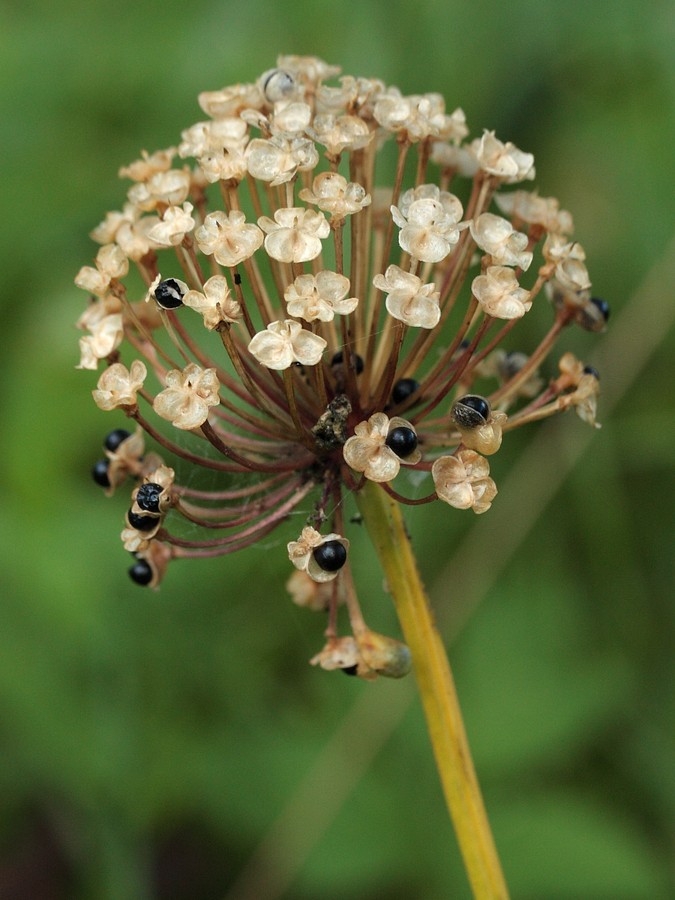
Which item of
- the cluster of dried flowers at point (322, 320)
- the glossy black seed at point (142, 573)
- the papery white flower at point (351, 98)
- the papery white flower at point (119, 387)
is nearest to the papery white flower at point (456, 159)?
the cluster of dried flowers at point (322, 320)

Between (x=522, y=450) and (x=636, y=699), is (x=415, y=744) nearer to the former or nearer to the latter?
(x=636, y=699)

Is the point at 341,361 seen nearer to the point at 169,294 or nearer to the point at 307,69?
the point at 169,294

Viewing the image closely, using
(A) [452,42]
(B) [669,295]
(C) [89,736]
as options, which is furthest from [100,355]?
(B) [669,295]

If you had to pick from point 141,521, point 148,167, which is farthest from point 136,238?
point 141,521

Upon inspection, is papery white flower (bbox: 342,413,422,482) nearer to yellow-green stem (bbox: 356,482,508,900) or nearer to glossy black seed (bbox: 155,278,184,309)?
yellow-green stem (bbox: 356,482,508,900)

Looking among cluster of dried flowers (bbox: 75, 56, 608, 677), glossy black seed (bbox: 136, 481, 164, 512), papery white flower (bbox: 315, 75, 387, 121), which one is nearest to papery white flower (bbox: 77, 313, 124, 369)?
cluster of dried flowers (bbox: 75, 56, 608, 677)

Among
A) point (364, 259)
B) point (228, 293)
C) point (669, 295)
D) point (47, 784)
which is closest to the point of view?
point (228, 293)

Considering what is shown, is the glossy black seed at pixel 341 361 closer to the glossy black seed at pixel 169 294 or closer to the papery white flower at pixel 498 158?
the glossy black seed at pixel 169 294

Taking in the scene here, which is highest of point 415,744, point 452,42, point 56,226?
point 452,42
